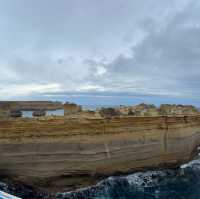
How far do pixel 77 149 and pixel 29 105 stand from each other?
549 inches

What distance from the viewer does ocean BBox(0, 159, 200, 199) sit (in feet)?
43.0

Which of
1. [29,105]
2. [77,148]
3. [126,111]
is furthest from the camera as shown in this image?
[29,105]

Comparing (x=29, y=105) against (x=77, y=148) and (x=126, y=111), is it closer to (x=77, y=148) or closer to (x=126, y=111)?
(x=126, y=111)

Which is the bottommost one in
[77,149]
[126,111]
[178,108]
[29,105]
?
[77,149]

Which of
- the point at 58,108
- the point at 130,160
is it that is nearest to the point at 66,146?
the point at 130,160

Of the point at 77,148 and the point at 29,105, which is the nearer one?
the point at 77,148

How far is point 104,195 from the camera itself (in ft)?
43.3

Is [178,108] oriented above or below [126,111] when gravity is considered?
above

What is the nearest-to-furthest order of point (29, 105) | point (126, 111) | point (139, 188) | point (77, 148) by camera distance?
point (139, 188)
point (77, 148)
point (126, 111)
point (29, 105)

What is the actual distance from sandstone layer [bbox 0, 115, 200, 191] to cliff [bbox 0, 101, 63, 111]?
1088 centimetres

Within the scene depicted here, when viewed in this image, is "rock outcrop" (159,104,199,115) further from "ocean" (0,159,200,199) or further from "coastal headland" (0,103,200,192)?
"ocean" (0,159,200,199)

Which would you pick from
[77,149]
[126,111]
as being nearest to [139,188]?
[77,149]

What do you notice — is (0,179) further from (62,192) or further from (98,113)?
(98,113)

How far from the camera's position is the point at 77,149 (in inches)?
589
